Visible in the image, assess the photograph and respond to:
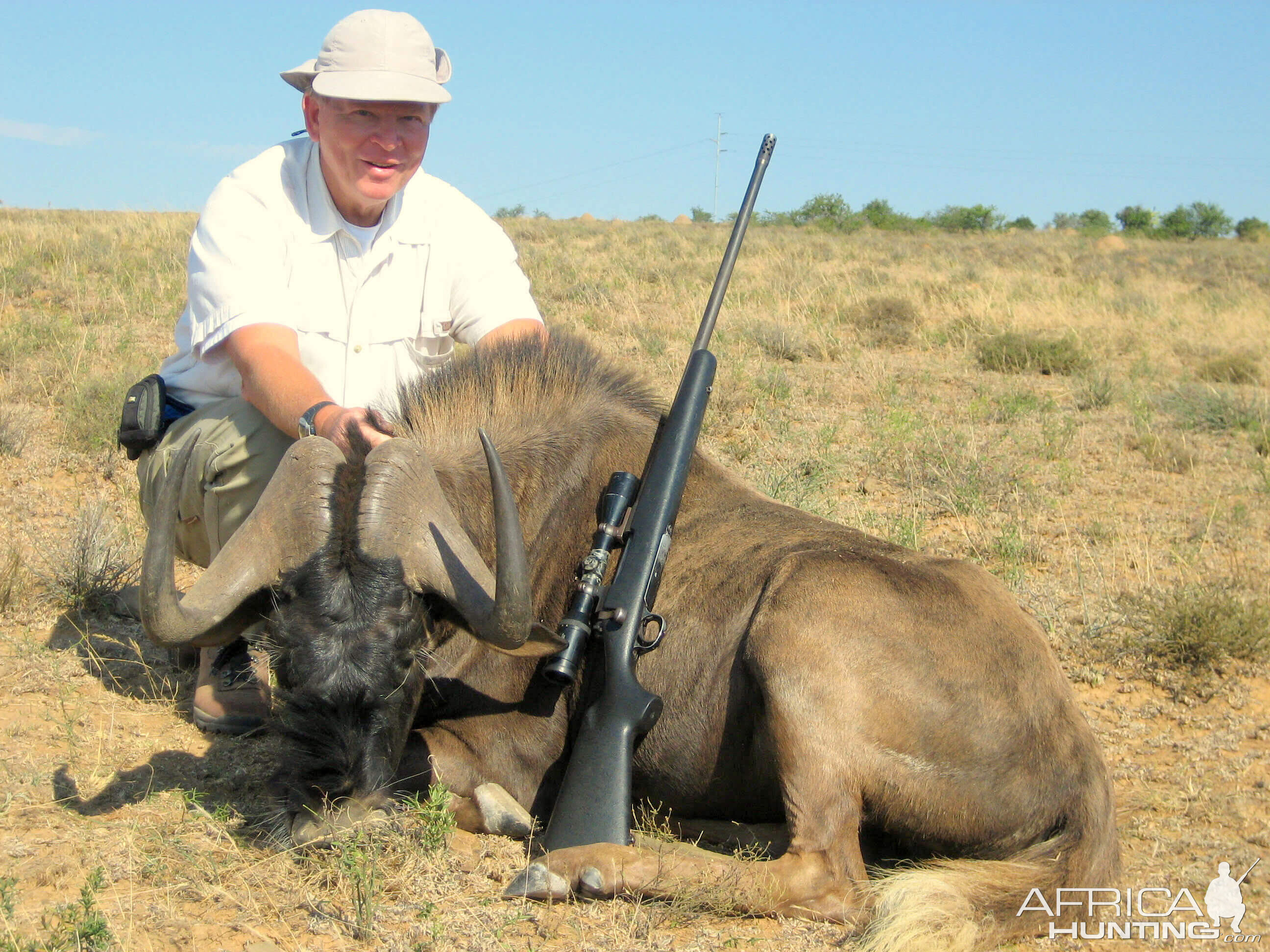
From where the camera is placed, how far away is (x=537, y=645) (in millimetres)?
3129

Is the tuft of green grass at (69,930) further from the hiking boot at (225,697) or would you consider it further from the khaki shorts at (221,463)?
the khaki shorts at (221,463)

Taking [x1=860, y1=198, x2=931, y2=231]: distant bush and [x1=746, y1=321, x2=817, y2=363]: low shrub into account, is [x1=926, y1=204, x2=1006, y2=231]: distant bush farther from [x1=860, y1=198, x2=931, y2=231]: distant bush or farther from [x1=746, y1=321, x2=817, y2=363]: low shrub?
[x1=746, y1=321, x2=817, y2=363]: low shrub

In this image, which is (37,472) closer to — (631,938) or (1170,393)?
(631,938)

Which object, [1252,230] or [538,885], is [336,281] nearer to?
[538,885]

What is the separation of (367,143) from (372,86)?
24cm

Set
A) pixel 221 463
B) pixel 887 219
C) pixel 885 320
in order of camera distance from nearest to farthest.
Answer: pixel 221 463 → pixel 885 320 → pixel 887 219

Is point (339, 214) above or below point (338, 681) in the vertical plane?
above

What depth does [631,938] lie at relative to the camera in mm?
2834

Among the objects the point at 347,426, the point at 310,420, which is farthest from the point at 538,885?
the point at 310,420

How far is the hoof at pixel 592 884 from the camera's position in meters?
2.97

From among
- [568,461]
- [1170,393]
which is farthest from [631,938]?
[1170,393]

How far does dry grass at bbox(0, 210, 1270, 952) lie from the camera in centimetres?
292

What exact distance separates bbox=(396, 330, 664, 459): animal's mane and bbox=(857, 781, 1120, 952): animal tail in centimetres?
184

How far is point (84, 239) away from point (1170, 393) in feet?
45.4
